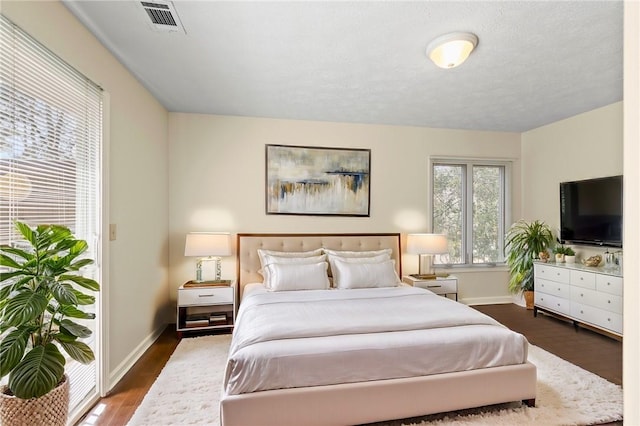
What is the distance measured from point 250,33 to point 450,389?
8.84ft

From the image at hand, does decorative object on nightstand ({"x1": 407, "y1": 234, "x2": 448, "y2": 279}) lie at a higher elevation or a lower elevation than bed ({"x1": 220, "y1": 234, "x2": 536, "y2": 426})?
higher

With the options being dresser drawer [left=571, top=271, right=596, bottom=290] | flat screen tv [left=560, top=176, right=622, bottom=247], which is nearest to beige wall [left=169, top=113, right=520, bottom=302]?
flat screen tv [left=560, top=176, right=622, bottom=247]

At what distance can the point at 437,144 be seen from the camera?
4473mm

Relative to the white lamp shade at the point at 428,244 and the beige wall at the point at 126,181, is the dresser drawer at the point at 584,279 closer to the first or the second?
the white lamp shade at the point at 428,244

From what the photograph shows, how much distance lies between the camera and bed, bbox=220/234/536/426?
5.94 ft

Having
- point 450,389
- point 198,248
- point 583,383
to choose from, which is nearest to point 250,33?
point 198,248

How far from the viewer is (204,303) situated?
3.42m

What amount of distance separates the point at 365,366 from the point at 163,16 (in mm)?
2532

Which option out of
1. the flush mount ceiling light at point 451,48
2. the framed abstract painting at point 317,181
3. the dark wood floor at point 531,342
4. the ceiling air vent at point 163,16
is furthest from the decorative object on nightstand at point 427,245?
the ceiling air vent at point 163,16

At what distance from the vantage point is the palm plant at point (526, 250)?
4.14 m

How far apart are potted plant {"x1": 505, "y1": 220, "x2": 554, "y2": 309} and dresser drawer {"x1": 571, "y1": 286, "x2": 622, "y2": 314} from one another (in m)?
0.68

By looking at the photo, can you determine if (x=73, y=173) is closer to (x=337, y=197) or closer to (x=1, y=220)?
(x=1, y=220)

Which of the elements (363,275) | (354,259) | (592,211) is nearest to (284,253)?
(354,259)

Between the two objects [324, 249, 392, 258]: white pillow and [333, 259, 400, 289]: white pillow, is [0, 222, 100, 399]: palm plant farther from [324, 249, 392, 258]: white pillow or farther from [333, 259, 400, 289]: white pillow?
[324, 249, 392, 258]: white pillow
